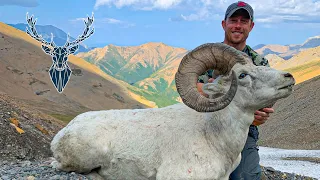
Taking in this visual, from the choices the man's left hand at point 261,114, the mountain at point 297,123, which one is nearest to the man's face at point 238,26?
the man's left hand at point 261,114

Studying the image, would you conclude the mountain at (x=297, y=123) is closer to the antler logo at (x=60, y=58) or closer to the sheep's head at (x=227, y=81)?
the antler logo at (x=60, y=58)

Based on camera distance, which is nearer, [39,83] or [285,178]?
[285,178]

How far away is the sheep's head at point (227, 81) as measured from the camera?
778cm

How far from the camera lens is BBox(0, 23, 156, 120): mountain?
12575 cm

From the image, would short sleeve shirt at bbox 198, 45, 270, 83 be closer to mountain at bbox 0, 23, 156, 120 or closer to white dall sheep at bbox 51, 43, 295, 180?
white dall sheep at bbox 51, 43, 295, 180

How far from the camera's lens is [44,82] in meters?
139

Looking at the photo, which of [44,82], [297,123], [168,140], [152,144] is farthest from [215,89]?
[44,82]

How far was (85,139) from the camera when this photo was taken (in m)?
8.52

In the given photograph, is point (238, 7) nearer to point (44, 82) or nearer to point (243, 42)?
point (243, 42)

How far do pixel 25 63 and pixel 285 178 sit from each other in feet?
458

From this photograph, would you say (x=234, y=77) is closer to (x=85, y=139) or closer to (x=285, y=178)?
(x=85, y=139)

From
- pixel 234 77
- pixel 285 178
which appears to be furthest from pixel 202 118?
pixel 285 178

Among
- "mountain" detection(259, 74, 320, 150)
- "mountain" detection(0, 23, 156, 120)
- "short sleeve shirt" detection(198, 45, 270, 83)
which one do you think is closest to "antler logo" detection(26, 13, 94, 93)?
"mountain" detection(259, 74, 320, 150)

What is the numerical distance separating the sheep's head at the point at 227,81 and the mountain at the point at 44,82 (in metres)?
107
